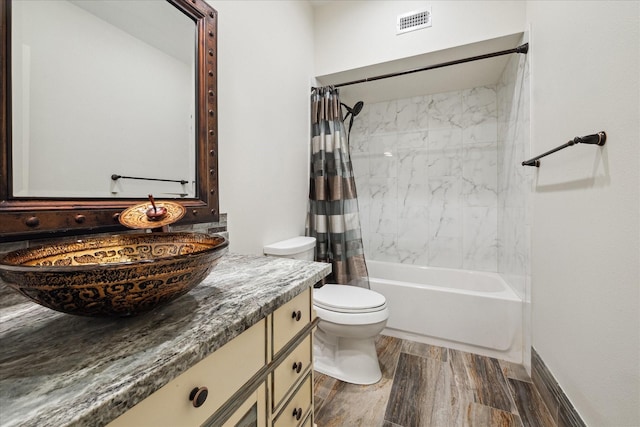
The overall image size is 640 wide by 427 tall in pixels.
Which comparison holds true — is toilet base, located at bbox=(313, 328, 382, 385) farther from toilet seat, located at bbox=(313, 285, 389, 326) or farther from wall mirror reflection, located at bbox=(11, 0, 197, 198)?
wall mirror reflection, located at bbox=(11, 0, 197, 198)

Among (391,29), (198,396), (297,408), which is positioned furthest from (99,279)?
(391,29)

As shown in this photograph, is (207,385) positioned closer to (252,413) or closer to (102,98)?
(252,413)

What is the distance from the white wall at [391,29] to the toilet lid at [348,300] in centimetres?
174

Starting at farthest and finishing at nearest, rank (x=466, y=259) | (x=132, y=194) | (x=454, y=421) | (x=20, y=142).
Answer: (x=466, y=259), (x=454, y=421), (x=132, y=194), (x=20, y=142)

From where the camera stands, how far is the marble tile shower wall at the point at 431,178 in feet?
8.31

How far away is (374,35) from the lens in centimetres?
212

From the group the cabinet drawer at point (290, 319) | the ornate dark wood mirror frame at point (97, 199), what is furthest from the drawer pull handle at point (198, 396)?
the ornate dark wood mirror frame at point (97, 199)

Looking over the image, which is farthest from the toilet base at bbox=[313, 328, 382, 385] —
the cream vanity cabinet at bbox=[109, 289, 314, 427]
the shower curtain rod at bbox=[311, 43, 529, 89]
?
the shower curtain rod at bbox=[311, 43, 529, 89]

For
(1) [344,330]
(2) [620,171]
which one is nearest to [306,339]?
(1) [344,330]

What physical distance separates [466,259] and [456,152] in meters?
1.04

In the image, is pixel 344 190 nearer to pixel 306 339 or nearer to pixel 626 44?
pixel 306 339

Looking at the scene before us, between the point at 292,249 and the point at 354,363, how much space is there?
0.78 m

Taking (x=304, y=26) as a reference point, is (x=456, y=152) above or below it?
below

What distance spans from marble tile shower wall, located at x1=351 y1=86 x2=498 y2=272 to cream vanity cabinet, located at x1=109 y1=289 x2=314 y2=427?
7.05ft
